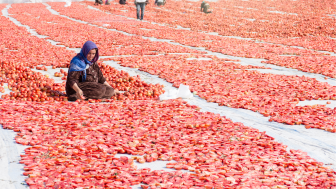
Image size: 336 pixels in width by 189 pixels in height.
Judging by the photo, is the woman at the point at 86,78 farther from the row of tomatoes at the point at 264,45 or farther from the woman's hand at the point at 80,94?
the row of tomatoes at the point at 264,45

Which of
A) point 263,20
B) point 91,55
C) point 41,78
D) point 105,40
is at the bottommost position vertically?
point 41,78

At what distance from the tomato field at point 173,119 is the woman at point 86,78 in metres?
0.25

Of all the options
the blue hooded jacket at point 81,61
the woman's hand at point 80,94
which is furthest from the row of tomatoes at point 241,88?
the blue hooded jacket at point 81,61

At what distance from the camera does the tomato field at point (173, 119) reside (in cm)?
484

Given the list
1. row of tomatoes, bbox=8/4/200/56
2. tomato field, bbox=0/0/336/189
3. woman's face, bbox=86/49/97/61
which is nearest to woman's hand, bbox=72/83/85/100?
tomato field, bbox=0/0/336/189

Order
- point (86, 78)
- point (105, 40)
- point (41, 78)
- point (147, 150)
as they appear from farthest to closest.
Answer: point (105, 40), point (41, 78), point (86, 78), point (147, 150)

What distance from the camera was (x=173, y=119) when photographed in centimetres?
745

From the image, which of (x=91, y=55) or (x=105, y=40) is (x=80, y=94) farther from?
(x=105, y=40)

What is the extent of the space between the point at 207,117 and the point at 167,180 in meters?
3.18

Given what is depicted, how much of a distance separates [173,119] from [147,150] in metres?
1.84

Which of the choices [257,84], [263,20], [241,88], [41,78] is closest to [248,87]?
[241,88]

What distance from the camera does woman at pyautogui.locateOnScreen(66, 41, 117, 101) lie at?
8469 millimetres

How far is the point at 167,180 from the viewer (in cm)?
466

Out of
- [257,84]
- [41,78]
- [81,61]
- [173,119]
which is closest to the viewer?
[173,119]
